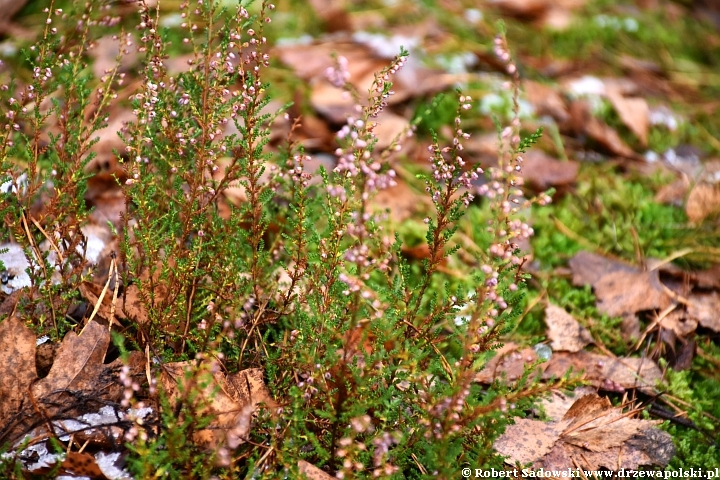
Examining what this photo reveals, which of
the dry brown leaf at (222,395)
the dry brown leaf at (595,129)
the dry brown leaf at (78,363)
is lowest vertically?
the dry brown leaf at (595,129)

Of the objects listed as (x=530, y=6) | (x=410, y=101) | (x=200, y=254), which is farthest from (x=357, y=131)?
(x=530, y=6)

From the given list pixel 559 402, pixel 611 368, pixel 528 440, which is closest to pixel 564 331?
A: pixel 611 368

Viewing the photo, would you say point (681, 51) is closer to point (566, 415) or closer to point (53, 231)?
point (566, 415)

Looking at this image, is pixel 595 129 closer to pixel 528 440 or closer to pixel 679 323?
pixel 679 323

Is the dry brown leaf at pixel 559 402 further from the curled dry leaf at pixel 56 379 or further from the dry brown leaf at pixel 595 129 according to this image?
the dry brown leaf at pixel 595 129

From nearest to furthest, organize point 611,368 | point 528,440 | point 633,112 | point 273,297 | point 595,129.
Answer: point 528,440 < point 273,297 < point 611,368 < point 595,129 < point 633,112

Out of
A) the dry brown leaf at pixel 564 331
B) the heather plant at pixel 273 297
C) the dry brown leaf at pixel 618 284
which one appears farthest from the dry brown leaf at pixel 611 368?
the heather plant at pixel 273 297
